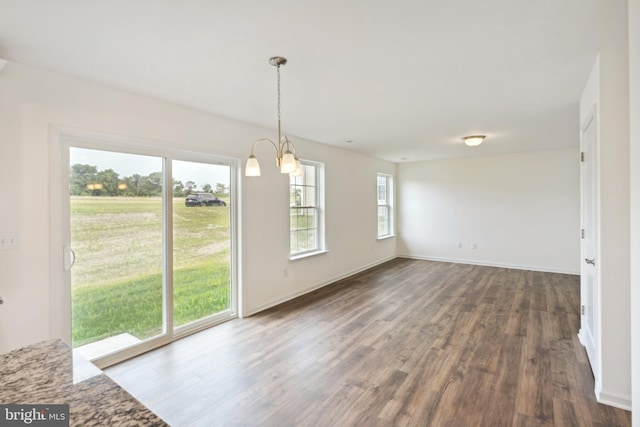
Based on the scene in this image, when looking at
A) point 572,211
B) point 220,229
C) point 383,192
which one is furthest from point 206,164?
point 572,211

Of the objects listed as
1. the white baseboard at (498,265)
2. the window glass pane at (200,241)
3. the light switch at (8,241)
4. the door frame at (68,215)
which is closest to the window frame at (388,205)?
the white baseboard at (498,265)

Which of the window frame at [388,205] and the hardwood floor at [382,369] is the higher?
the window frame at [388,205]

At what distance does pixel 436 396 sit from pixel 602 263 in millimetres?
1518

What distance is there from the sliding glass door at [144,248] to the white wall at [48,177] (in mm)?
218

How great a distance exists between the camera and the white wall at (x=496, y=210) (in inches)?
236

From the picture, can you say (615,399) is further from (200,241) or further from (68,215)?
(68,215)

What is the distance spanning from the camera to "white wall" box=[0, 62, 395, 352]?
7.24ft

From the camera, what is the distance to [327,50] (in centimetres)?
211

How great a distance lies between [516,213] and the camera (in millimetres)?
6457

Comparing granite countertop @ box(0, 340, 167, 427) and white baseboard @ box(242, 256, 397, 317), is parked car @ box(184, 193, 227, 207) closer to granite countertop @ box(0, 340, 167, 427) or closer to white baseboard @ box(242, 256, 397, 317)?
white baseboard @ box(242, 256, 397, 317)

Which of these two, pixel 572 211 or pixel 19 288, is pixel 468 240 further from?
pixel 19 288

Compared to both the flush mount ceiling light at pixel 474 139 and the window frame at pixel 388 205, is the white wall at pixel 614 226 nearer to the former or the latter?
the flush mount ceiling light at pixel 474 139

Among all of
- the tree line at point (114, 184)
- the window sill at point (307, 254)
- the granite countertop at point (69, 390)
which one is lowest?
the window sill at point (307, 254)

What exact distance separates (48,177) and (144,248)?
100cm
